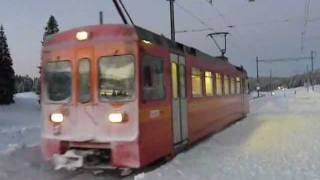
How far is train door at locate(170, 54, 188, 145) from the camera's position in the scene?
12914mm

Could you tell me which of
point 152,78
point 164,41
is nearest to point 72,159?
point 152,78

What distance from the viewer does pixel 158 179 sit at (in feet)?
31.8

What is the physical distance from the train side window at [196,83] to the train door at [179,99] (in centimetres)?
93

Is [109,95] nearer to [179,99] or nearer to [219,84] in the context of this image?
[179,99]

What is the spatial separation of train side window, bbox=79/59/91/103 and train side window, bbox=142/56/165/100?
3.68 ft

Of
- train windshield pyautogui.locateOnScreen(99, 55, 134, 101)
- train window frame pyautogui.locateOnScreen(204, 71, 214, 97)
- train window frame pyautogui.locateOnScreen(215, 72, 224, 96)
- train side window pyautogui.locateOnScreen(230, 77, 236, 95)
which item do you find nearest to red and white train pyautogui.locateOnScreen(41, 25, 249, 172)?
train windshield pyautogui.locateOnScreen(99, 55, 134, 101)

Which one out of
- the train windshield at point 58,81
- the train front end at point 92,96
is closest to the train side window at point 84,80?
the train front end at point 92,96

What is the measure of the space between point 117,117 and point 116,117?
2 centimetres

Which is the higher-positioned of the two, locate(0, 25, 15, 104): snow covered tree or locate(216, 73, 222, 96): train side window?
locate(0, 25, 15, 104): snow covered tree

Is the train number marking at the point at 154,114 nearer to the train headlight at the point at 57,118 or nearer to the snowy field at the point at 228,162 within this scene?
the snowy field at the point at 228,162

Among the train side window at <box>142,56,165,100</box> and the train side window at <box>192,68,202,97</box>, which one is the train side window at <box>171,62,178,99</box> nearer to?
the train side window at <box>142,56,165,100</box>

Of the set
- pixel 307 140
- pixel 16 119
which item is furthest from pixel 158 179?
pixel 16 119

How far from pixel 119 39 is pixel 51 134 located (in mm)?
2412

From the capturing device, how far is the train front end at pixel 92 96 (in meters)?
10.6
